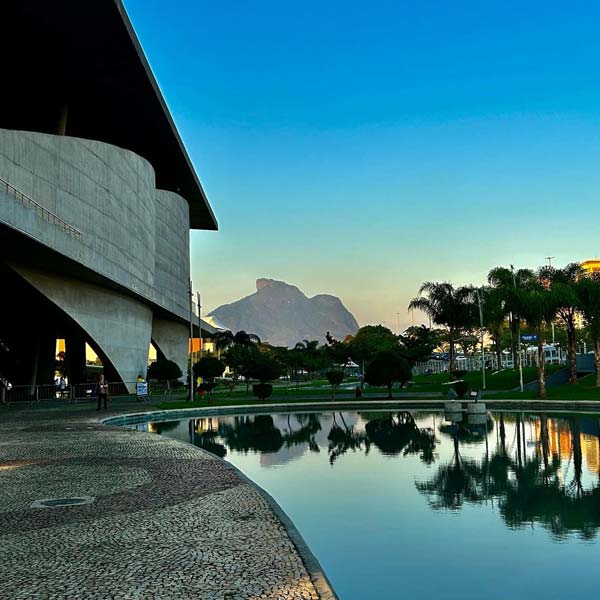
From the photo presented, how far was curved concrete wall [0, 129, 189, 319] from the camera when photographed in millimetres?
28875

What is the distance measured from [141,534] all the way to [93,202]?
111 feet

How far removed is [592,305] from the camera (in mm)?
36375

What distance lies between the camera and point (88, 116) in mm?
46688

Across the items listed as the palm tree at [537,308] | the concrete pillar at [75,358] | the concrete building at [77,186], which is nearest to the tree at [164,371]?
the concrete building at [77,186]

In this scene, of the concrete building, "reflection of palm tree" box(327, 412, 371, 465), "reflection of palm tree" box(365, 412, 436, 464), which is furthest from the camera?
the concrete building

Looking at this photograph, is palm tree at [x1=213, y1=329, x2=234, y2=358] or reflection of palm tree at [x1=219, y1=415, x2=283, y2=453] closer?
reflection of palm tree at [x1=219, y1=415, x2=283, y2=453]

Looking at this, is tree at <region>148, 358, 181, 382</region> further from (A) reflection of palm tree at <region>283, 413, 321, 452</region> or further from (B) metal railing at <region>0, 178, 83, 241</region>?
(A) reflection of palm tree at <region>283, 413, 321, 452</region>

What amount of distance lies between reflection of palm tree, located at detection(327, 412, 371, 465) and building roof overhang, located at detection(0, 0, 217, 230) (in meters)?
24.4

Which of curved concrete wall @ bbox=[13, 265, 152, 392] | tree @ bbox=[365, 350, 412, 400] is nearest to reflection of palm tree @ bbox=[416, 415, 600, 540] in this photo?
tree @ bbox=[365, 350, 412, 400]

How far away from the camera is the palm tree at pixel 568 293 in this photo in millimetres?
35000

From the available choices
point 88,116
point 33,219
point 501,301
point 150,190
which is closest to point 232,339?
point 150,190

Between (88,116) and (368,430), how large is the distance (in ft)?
118

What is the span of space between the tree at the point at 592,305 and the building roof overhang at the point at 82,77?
29817 millimetres

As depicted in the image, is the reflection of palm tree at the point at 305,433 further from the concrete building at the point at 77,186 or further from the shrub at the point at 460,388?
the concrete building at the point at 77,186
